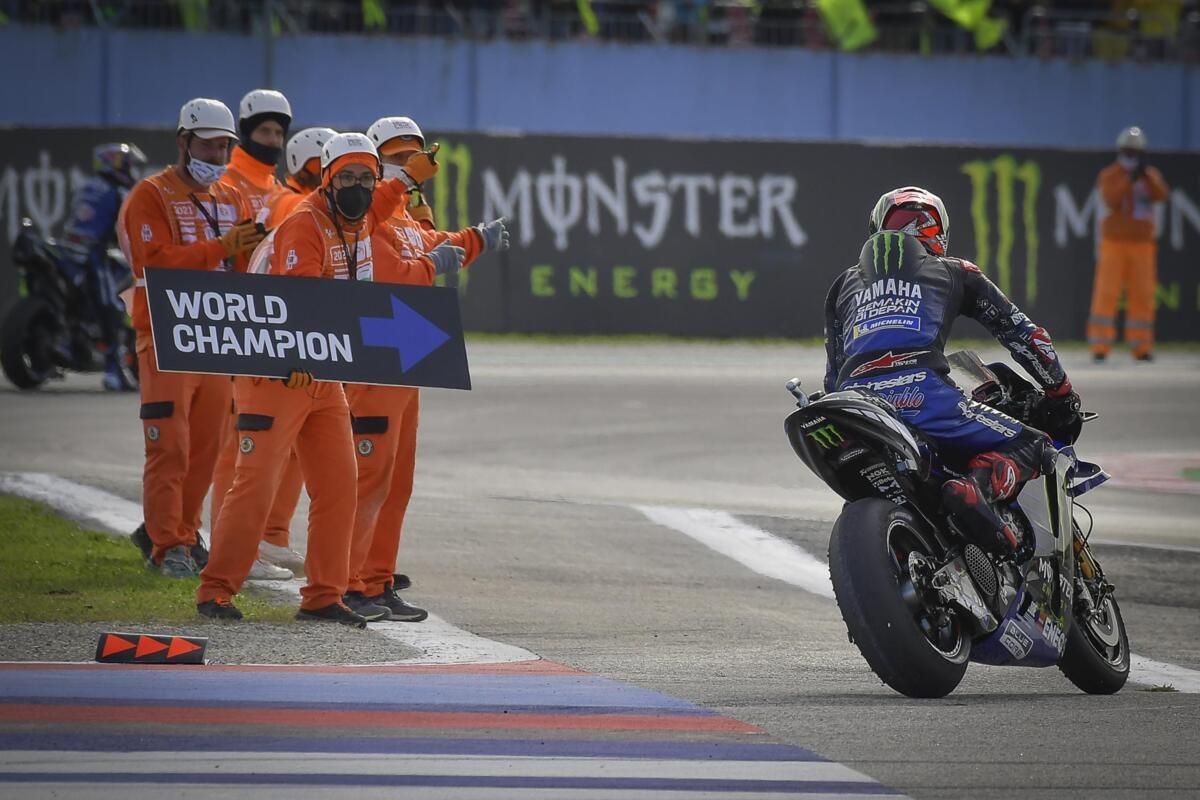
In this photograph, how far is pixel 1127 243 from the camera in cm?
2242

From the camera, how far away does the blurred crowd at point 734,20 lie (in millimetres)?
30484

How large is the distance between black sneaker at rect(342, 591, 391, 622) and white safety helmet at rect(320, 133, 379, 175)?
176 centimetres

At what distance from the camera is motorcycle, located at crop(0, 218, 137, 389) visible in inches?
718

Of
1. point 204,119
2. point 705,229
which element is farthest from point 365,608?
point 705,229

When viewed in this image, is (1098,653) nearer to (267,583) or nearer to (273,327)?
(273,327)

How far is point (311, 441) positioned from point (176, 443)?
145 centimetres

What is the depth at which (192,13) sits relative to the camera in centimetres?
3052

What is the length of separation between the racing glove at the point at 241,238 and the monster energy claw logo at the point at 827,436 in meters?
3.10

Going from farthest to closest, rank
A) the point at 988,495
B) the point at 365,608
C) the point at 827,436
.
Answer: the point at 365,608, the point at 988,495, the point at 827,436

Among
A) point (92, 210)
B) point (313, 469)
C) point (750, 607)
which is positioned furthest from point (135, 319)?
point (92, 210)

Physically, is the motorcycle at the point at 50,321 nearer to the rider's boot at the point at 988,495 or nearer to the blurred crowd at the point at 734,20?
the rider's boot at the point at 988,495

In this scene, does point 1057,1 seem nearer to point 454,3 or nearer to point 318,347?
point 454,3

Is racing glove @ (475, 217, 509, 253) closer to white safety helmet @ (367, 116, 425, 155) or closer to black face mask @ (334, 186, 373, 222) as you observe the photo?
white safety helmet @ (367, 116, 425, 155)

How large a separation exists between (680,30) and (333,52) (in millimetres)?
4913
